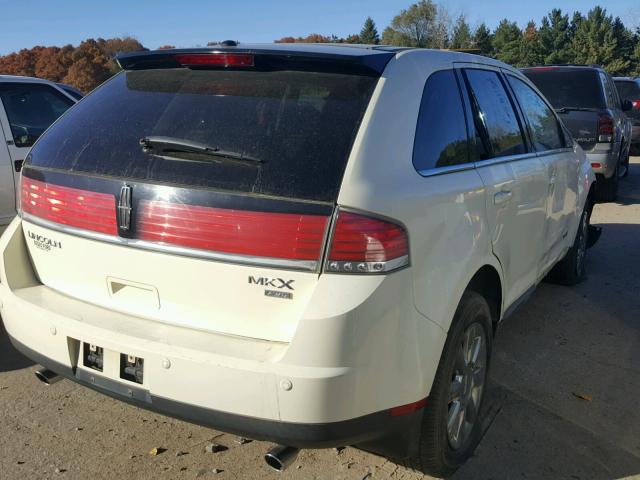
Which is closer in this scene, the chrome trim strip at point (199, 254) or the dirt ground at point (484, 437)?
the chrome trim strip at point (199, 254)

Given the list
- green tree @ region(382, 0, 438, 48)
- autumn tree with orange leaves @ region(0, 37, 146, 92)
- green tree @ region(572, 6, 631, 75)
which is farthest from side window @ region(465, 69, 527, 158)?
green tree @ region(572, 6, 631, 75)

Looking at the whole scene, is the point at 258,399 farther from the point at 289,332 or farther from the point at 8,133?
the point at 8,133

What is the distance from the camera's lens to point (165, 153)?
2361mm

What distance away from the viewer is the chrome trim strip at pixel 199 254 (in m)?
2.09

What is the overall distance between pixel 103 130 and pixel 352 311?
136 centimetres

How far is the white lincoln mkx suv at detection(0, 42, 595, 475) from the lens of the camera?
6.82 ft

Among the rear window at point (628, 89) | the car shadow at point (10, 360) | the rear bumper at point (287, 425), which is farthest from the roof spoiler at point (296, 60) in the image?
the rear window at point (628, 89)

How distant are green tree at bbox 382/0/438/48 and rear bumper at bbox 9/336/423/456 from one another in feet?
186

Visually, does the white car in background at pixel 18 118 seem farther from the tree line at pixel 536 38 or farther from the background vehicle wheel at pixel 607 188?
the tree line at pixel 536 38

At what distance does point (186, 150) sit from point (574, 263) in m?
3.97

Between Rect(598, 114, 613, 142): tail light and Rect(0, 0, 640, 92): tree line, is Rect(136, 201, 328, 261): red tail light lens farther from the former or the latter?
Rect(0, 0, 640, 92): tree line

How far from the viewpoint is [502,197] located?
3.03 metres

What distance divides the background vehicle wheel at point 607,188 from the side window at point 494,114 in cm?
644

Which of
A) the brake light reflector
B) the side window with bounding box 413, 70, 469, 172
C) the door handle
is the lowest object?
the door handle
